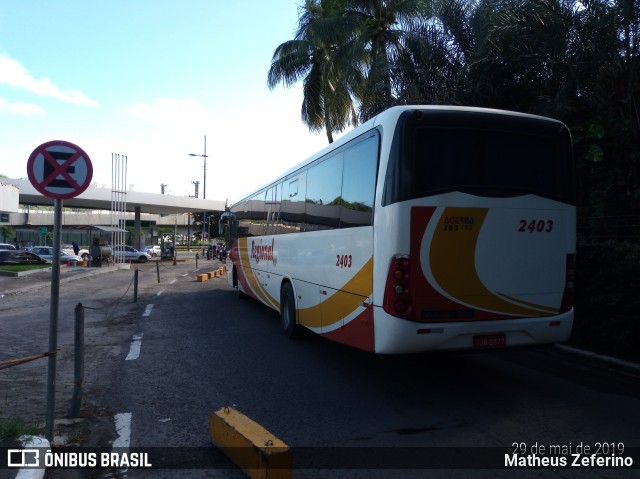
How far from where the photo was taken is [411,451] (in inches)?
179

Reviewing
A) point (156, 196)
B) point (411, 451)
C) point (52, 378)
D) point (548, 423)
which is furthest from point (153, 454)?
point (156, 196)

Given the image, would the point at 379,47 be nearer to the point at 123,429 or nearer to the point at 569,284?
the point at 569,284

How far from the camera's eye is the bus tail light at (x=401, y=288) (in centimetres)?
552

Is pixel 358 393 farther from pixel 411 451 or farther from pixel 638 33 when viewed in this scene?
pixel 638 33

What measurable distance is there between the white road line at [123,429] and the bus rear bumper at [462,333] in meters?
2.68

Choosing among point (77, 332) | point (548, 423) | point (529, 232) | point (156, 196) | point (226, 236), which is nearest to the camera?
point (548, 423)

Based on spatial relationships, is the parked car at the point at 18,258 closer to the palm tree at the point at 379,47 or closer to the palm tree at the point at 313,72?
the palm tree at the point at 313,72

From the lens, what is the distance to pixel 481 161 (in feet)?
19.5

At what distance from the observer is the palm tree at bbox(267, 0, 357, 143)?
2144 centimetres

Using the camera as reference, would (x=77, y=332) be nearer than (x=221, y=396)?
Yes

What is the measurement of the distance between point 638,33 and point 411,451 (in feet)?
33.5

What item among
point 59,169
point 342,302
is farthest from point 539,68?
point 59,169

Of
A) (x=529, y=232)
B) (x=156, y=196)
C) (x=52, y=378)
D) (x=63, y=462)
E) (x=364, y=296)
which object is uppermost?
(x=156, y=196)

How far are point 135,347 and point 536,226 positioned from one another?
22.2ft
